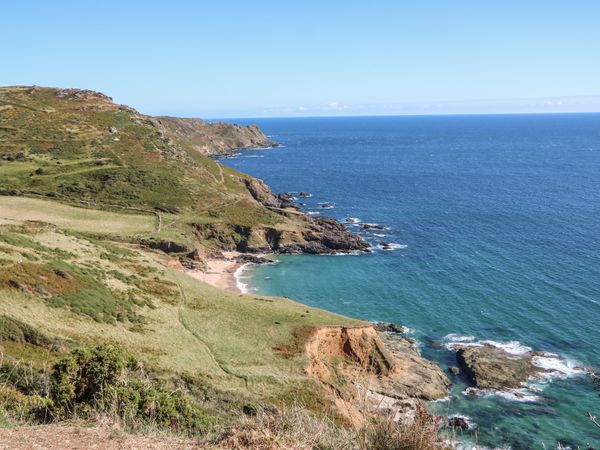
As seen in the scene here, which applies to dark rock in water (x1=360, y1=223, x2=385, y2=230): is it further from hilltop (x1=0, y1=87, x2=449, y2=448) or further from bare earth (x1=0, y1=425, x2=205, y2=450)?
bare earth (x1=0, y1=425, x2=205, y2=450)

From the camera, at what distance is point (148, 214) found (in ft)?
288

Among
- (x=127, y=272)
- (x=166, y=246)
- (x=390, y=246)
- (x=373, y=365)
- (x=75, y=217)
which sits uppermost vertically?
(x=75, y=217)

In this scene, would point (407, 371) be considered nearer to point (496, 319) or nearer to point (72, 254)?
point (496, 319)

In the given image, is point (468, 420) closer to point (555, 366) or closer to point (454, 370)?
point (454, 370)

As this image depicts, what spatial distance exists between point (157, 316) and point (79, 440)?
94.5 feet

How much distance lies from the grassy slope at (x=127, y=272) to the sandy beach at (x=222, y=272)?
6.65 metres

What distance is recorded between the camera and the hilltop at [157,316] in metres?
20.5

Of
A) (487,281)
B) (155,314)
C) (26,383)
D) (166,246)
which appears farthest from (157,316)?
(487,281)

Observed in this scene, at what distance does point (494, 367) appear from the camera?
4825 cm

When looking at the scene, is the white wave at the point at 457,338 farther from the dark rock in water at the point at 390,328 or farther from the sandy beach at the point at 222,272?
the sandy beach at the point at 222,272

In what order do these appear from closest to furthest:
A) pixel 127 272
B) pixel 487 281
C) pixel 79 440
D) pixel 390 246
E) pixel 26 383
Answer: pixel 79 440
pixel 26 383
pixel 127 272
pixel 487 281
pixel 390 246

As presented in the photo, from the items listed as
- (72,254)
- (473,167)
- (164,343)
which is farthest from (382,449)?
(473,167)

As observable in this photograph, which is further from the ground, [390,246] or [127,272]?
[127,272]

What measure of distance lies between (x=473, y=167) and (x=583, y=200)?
65300 millimetres
